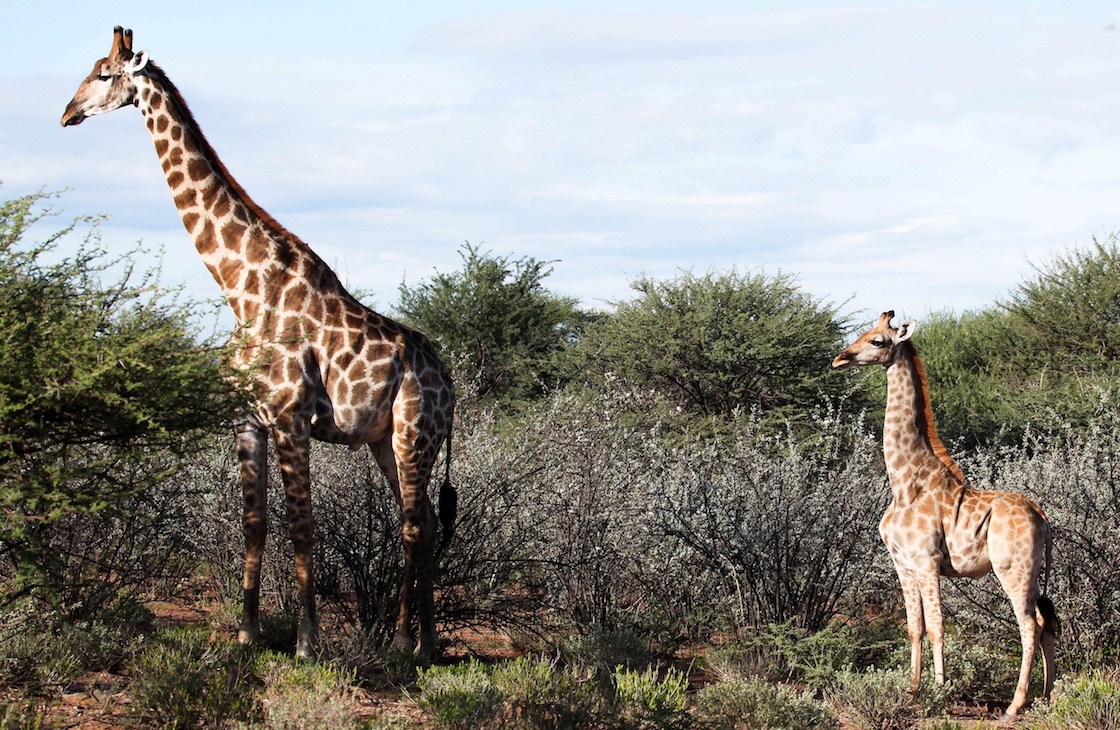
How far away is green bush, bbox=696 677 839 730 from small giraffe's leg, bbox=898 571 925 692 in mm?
949

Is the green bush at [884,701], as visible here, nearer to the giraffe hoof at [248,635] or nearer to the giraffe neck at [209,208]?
the giraffe hoof at [248,635]

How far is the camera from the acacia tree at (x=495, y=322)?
67.1ft

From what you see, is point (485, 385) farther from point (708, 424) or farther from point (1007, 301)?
point (1007, 301)

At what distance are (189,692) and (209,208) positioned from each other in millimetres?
3306

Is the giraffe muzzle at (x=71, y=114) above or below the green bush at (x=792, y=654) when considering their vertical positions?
above

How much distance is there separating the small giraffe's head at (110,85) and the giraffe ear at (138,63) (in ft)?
0.04

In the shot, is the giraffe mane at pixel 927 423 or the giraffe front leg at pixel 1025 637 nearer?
the giraffe front leg at pixel 1025 637

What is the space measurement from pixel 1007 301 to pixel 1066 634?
13009mm

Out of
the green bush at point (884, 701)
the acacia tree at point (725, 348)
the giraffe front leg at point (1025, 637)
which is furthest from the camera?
the acacia tree at point (725, 348)

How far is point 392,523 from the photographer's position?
30.1 feet

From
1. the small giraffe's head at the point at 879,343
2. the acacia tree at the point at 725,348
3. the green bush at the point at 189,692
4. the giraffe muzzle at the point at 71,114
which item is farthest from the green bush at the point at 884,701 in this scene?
the acacia tree at the point at 725,348

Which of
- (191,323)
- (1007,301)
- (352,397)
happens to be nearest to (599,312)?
(1007,301)

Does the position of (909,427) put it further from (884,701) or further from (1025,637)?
(884,701)

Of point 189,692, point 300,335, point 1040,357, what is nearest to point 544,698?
point 189,692
